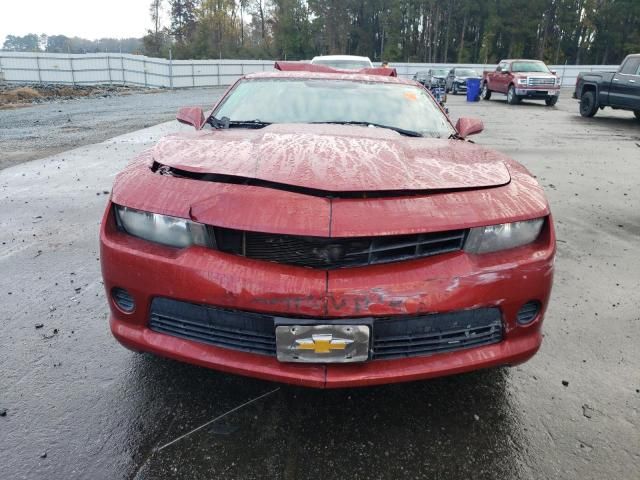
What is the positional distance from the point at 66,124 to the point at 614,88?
1402 centimetres

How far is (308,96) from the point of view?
3312 millimetres

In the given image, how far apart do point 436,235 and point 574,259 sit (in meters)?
2.59

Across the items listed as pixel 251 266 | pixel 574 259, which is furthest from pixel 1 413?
pixel 574 259

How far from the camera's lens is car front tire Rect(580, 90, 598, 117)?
1390 centimetres

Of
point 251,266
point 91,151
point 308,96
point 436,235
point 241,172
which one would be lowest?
point 91,151

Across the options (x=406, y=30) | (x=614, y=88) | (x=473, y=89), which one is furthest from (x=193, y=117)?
(x=406, y=30)

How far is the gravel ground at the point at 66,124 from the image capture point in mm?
8461

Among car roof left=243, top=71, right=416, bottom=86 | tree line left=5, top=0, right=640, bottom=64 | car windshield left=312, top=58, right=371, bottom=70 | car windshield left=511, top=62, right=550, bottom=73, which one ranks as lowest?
car roof left=243, top=71, right=416, bottom=86

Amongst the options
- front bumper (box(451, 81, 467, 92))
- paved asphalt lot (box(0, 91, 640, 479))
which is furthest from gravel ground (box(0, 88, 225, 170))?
front bumper (box(451, 81, 467, 92))

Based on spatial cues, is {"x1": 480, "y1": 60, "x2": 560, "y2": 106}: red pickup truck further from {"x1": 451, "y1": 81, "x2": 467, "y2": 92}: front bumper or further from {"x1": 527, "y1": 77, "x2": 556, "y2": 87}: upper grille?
{"x1": 451, "y1": 81, "x2": 467, "y2": 92}: front bumper

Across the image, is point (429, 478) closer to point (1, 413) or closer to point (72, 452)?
point (72, 452)

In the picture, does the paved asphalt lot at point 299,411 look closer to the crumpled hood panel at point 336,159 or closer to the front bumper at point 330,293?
the front bumper at point 330,293

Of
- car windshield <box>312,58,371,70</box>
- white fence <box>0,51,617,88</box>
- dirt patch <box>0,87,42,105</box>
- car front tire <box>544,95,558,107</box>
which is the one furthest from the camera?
white fence <box>0,51,617,88</box>

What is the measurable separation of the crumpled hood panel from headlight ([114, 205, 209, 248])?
0.27 m
